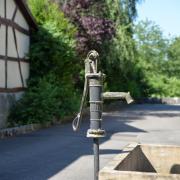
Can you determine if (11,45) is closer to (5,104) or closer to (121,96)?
(5,104)

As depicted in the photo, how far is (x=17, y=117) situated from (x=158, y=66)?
2053 inches

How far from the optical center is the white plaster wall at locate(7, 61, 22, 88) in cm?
1847

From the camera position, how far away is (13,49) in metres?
19.0

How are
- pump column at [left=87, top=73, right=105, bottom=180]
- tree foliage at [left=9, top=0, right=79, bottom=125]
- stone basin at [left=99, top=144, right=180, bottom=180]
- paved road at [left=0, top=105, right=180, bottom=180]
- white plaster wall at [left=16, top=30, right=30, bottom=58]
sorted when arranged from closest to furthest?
1. pump column at [left=87, top=73, right=105, bottom=180]
2. stone basin at [left=99, top=144, right=180, bottom=180]
3. paved road at [left=0, top=105, right=180, bottom=180]
4. tree foliage at [left=9, top=0, right=79, bottom=125]
5. white plaster wall at [left=16, top=30, right=30, bottom=58]

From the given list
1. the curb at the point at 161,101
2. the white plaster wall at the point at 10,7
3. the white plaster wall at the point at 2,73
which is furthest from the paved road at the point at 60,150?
the curb at the point at 161,101

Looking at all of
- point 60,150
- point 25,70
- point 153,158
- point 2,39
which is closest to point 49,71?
point 25,70

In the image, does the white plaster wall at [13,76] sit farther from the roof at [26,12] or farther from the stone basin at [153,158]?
the stone basin at [153,158]

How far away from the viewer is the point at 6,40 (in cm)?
1827

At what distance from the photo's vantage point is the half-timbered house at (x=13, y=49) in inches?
706

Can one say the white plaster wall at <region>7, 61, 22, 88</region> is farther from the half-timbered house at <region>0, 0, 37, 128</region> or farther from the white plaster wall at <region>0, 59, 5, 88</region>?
the white plaster wall at <region>0, 59, 5, 88</region>

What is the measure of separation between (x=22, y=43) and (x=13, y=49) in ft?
4.18

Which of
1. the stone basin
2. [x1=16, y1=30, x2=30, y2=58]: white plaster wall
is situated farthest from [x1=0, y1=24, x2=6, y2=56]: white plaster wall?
the stone basin

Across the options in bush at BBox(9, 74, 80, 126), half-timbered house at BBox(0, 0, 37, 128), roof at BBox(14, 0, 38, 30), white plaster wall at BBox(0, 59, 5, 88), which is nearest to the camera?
white plaster wall at BBox(0, 59, 5, 88)

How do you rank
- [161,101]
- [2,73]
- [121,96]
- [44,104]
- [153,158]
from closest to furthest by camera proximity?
[121,96] < [153,158] < [2,73] < [44,104] < [161,101]
